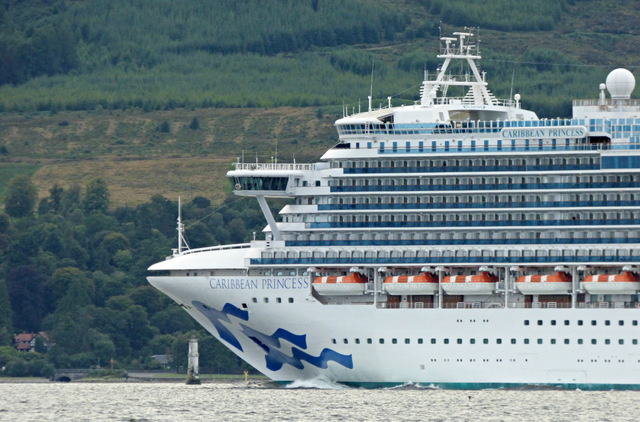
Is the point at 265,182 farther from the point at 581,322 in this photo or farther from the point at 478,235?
the point at 581,322

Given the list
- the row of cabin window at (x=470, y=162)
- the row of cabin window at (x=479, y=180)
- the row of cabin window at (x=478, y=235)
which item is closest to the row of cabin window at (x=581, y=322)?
the row of cabin window at (x=478, y=235)

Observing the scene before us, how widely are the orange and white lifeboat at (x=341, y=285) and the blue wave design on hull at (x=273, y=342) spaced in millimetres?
2260

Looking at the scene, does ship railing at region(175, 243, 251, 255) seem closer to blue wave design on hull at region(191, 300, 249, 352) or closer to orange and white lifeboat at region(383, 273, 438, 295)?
blue wave design on hull at region(191, 300, 249, 352)

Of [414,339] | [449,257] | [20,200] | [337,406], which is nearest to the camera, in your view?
[337,406]

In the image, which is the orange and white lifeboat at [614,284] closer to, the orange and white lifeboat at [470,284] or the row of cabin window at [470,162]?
the orange and white lifeboat at [470,284]

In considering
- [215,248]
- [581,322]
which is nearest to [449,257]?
[581,322]

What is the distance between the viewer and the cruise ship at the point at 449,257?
69688mm

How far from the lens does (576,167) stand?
2798 inches

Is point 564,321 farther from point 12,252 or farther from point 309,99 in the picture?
point 309,99

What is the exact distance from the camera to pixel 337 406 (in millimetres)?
66312

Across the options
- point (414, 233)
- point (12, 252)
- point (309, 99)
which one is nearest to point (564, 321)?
point (414, 233)

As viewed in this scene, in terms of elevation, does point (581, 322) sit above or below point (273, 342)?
above

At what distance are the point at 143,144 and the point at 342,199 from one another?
126 meters

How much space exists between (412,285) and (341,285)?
300 cm
